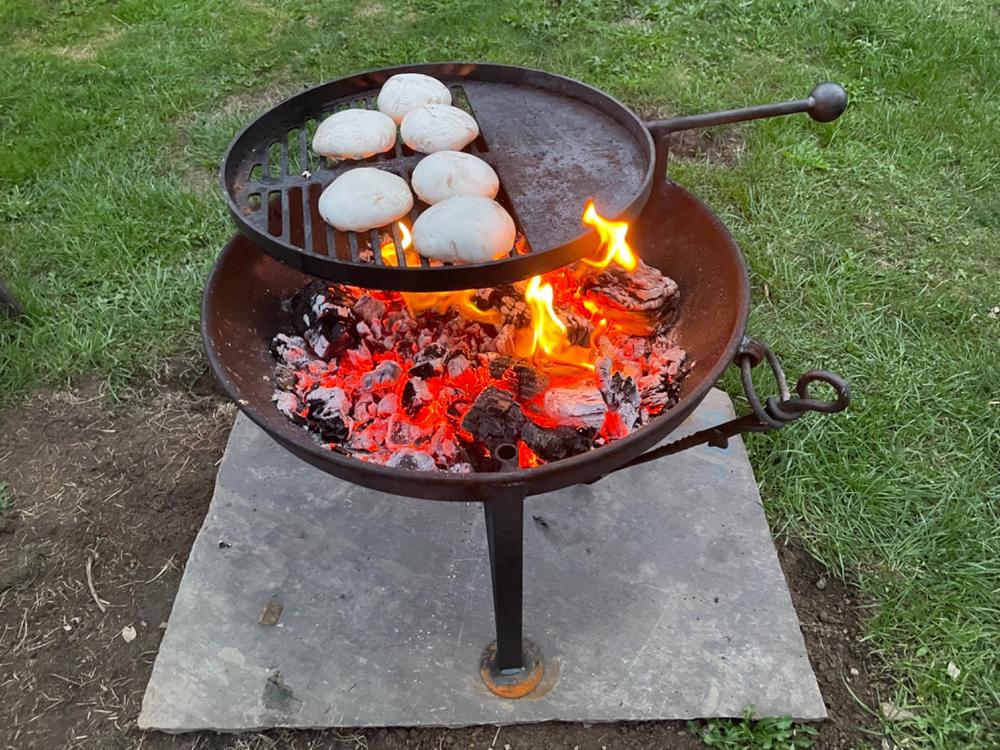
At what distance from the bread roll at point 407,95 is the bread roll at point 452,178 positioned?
27 centimetres

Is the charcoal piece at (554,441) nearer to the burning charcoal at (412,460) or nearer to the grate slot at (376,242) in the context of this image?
the burning charcoal at (412,460)

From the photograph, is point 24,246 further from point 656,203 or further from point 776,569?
point 776,569

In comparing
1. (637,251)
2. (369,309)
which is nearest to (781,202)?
(637,251)

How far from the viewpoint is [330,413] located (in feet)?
6.52

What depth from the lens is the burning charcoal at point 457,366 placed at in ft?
6.82

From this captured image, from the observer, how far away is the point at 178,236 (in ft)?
11.6

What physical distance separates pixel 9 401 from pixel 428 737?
6.86ft

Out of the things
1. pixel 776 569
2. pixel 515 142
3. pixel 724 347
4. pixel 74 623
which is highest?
pixel 515 142

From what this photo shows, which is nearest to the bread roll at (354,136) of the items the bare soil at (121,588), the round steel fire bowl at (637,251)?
the round steel fire bowl at (637,251)

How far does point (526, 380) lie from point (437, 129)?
67 centimetres

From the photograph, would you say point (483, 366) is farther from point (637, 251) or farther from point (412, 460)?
point (637, 251)

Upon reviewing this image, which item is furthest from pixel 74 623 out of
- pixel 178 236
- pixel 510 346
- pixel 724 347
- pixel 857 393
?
pixel 857 393

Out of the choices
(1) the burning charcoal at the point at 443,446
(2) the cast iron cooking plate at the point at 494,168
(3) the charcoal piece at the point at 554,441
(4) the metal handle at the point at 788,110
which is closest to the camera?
(2) the cast iron cooking plate at the point at 494,168

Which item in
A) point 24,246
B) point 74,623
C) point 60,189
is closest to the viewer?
point 74,623
